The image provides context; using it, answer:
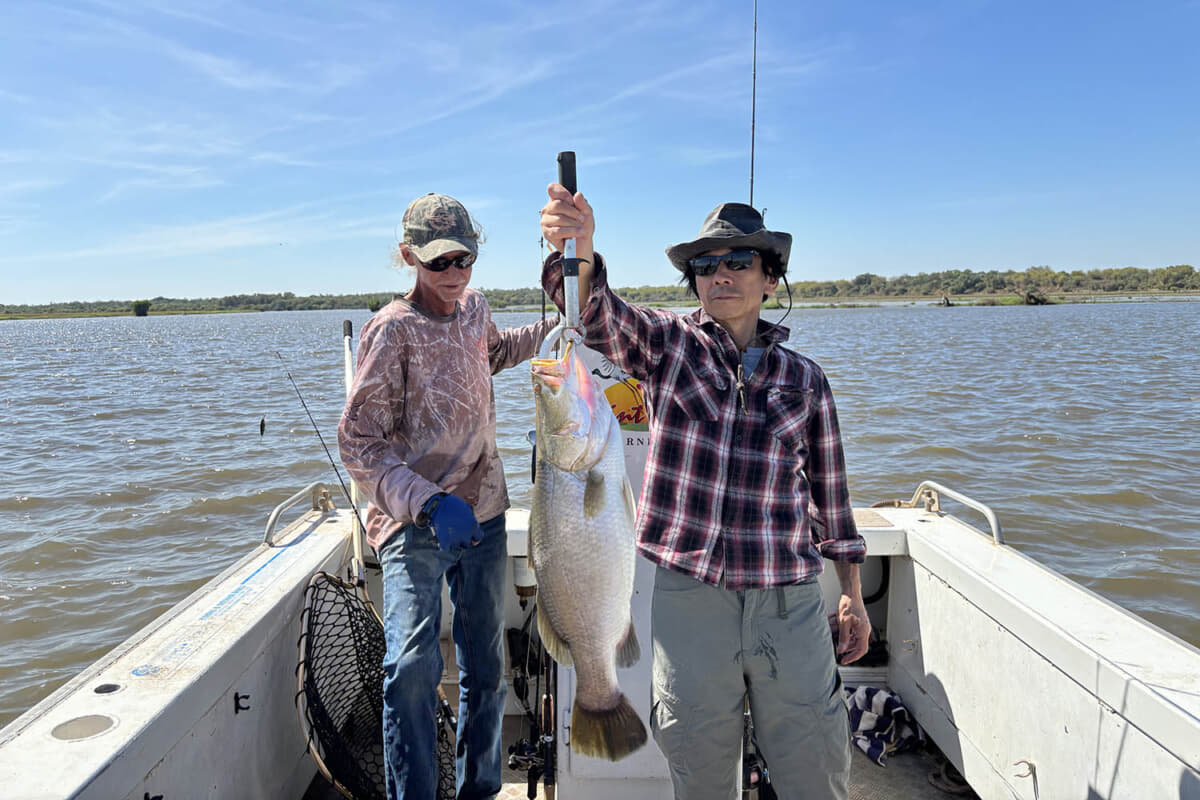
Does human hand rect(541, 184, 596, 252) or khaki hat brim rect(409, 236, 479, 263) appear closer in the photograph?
human hand rect(541, 184, 596, 252)

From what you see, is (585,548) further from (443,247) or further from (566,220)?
(443,247)

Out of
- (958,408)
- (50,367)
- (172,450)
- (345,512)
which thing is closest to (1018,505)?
(958,408)

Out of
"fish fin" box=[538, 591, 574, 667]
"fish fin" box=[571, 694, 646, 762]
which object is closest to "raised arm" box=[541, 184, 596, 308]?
"fish fin" box=[538, 591, 574, 667]

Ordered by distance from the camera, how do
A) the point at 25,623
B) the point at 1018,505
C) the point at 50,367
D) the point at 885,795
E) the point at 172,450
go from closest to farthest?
the point at 885,795
the point at 25,623
the point at 1018,505
the point at 172,450
the point at 50,367

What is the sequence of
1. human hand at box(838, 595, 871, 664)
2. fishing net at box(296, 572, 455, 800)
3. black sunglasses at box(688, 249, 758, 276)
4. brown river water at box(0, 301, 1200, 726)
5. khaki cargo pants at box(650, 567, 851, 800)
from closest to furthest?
khaki cargo pants at box(650, 567, 851, 800) < black sunglasses at box(688, 249, 758, 276) < human hand at box(838, 595, 871, 664) < fishing net at box(296, 572, 455, 800) < brown river water at box(0, 301, 1200, 726)

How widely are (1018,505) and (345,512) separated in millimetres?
8279

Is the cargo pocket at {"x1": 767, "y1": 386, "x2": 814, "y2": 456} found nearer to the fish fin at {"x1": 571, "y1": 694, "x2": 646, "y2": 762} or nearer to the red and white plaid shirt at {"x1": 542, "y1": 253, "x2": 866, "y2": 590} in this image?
the red and white plaid shirt at {"x1": 542, "y1": 253, "x2": 866, "y2": 590}

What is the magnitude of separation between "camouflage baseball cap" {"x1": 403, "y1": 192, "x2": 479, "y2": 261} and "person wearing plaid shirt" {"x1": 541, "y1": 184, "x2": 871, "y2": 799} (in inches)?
23.1

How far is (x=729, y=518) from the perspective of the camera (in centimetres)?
241

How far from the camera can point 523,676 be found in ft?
14.1

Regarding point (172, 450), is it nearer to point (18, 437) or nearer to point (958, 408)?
point (18, 437)

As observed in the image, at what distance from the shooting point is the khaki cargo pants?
2.37 m

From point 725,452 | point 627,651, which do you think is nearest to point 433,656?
point 627,651

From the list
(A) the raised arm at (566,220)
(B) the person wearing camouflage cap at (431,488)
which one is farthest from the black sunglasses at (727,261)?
(B) the person wearing camouflage cap at (431,488)
